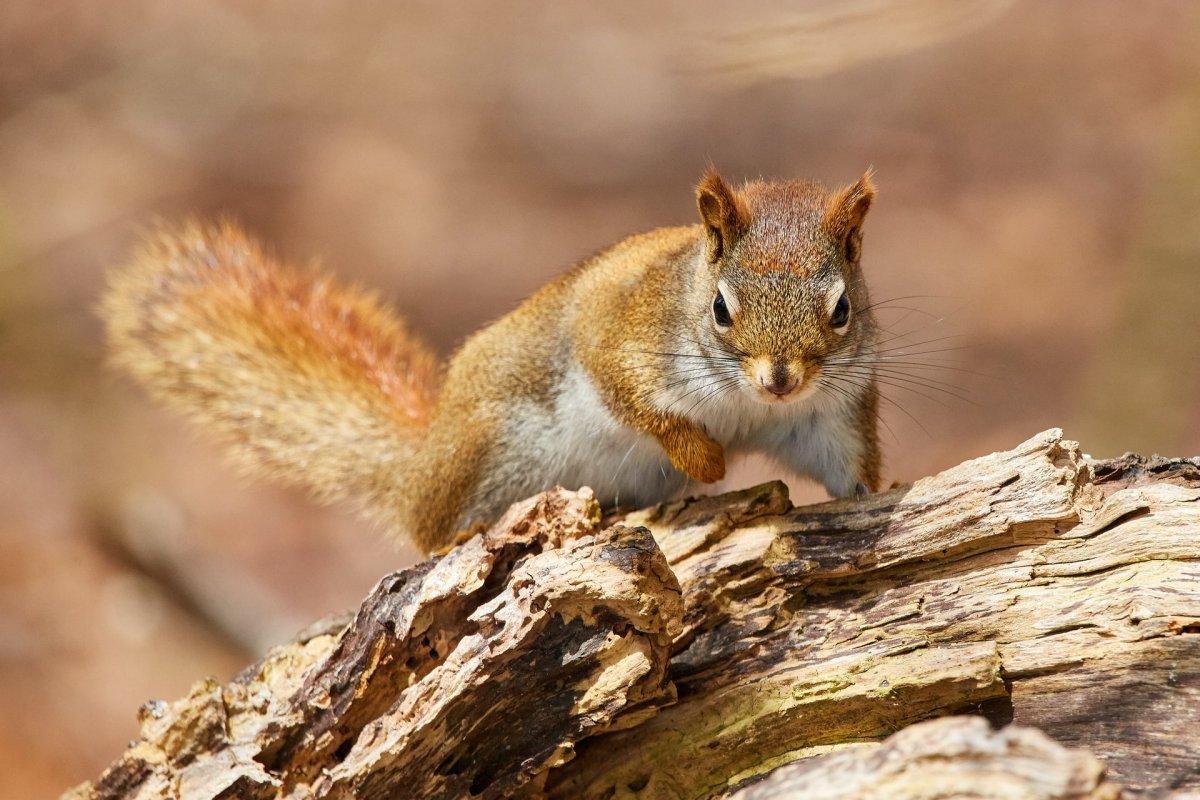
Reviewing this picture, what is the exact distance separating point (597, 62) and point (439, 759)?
8.77ft

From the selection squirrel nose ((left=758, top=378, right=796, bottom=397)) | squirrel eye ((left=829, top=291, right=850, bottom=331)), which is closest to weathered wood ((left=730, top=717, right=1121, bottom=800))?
squirrel nose ((left=758, top=378, right=796, bottom=397))

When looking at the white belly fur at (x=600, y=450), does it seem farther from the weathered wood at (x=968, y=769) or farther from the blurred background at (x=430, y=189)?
the blurred background at (x=430, y=189)

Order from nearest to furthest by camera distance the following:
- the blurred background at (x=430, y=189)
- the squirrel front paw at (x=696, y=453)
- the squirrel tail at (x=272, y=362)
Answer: the squirrel front paw at (x=696, y=453), the squirrel tail at (x=272, y=362), the blurred background at (x=430, y=189)

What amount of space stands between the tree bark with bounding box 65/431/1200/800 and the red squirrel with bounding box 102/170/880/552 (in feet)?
0.79

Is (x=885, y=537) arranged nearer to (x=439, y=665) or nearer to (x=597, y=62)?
(x=439, y=665)

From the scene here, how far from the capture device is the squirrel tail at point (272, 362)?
2.51 meters

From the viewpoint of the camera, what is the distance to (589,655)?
1.58 metres

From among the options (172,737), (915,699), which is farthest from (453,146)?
(915,699)

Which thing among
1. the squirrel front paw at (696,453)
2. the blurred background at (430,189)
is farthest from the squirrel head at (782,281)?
the blurred background at (430,189)

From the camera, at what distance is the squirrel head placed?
1.69 metres

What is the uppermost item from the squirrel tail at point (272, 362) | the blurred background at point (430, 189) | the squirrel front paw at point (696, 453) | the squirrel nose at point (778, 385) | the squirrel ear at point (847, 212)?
the blurred background at point (430, 189)

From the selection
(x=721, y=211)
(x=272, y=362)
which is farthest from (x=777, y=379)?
(x=272, y=362)

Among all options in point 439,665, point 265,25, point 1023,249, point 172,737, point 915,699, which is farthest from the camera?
point 265,25

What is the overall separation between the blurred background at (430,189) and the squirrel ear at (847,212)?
1.53 metres
